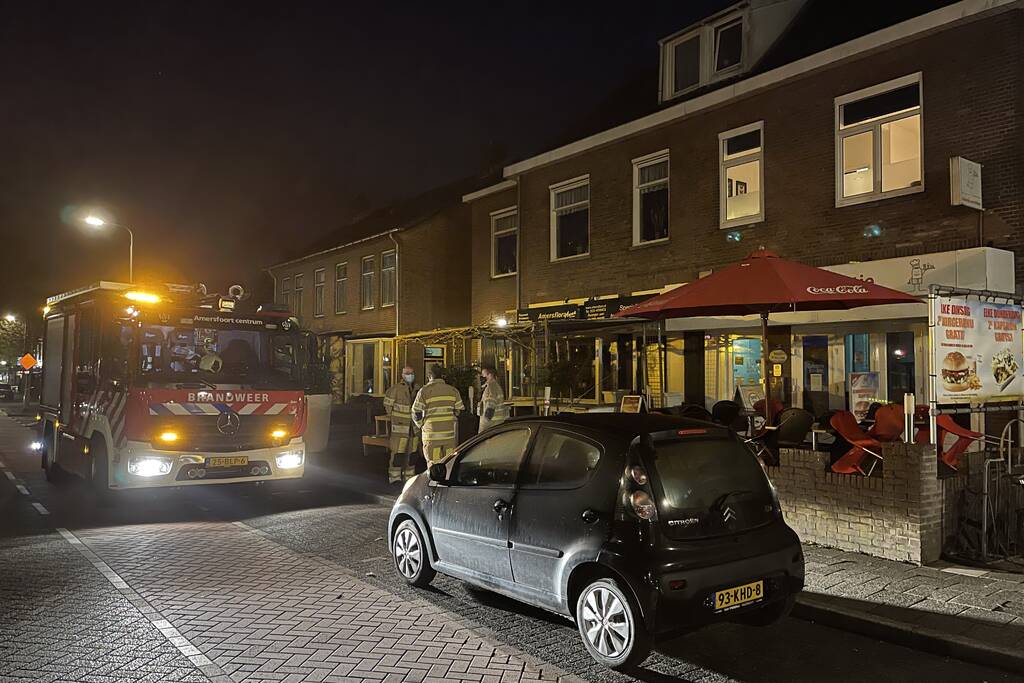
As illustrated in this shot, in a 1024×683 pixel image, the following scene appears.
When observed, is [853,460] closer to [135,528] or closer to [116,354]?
[135,528]

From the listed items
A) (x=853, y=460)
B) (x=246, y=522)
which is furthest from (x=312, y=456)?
(x=853, y=460)

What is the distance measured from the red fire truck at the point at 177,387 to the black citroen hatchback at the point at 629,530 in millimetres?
4953

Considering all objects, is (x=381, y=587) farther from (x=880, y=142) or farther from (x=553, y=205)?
(x=553, y=205)

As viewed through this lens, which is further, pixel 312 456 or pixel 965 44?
pixel 312 456

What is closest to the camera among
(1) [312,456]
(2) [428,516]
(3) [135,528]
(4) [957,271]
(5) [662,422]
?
(5) [662,422]

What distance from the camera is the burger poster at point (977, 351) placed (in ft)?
22.9

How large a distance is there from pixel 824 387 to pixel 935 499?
5.59 meters

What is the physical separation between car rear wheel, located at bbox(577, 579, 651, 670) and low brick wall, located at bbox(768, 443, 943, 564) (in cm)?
344

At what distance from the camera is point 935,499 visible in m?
6.78

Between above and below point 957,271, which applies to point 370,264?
above

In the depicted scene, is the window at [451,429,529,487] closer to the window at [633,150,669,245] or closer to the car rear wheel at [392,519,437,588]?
the car rear wheel at [392,519,437,588]

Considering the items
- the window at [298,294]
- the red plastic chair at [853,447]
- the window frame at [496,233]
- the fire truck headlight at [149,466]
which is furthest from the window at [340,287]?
the red plastic chair at [853,447]

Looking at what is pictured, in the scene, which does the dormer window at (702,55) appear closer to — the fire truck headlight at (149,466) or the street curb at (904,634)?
the street curb at (904,634)

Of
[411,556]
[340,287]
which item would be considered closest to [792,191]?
[411,556]
